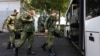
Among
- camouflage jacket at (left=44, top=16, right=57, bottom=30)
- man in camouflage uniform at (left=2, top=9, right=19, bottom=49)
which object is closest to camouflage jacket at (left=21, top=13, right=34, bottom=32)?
camouflage jacket at (left=44, top=16, right=57, bottom=30)

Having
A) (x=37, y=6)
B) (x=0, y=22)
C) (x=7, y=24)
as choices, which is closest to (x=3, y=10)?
(x=0, y=22)

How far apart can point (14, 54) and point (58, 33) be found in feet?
6.53

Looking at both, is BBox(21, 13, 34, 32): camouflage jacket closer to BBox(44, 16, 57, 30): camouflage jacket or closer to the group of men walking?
the group of men walking

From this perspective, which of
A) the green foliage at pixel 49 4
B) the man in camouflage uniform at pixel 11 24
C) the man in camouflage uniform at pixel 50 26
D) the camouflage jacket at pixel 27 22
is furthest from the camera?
the green foliage at pixel 49 4

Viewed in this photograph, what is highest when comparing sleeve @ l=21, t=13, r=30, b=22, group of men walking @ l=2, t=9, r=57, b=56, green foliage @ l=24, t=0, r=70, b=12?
green foliage @ l=24, t=0, r=70, b=12

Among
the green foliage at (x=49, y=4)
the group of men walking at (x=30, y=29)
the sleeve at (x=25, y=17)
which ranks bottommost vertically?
the group of men walking at (x=30, y=29)

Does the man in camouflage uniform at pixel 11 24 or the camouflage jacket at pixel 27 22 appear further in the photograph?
the man in camouflage uniform at pixel 11 24

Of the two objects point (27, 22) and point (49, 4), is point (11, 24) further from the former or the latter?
point (49, 4)

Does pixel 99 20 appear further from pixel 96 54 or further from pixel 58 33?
pixel 58 33

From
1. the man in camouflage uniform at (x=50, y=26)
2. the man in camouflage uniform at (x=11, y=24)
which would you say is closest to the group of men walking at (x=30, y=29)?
the man in camouflage uniform at (x=50, y=26)

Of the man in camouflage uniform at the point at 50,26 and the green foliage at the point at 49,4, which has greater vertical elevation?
the green foliage at the point at 49,4

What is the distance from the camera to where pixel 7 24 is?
1349 centimetres

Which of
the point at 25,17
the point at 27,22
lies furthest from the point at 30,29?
the point at 25,17

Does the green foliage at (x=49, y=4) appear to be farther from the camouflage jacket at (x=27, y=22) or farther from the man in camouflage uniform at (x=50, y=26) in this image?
the man in camouflage uniform at (x=50, y=26)
